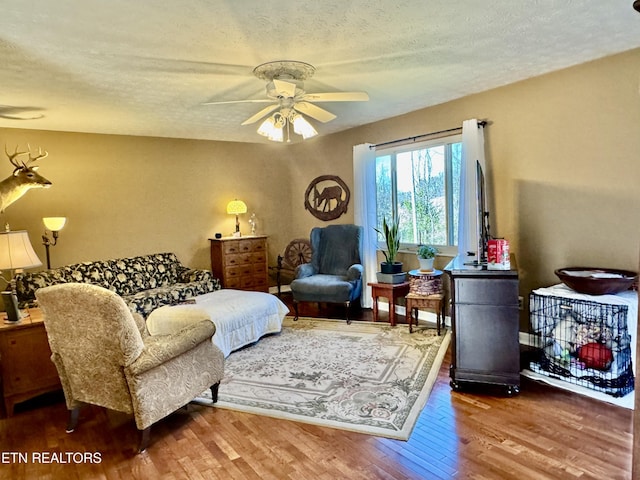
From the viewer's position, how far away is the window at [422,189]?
4.62 metres

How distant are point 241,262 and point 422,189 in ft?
9.29

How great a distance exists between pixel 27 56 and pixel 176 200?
10.8 ft

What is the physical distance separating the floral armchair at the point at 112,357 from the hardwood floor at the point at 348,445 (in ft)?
0.69

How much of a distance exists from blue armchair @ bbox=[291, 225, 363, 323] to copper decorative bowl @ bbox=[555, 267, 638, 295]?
2244mm

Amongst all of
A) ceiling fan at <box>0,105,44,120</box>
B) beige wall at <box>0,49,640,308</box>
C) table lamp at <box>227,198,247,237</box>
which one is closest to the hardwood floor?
beige wall at <box>0,49,640,308</box>

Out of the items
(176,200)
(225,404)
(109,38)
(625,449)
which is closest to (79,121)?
(176,200)

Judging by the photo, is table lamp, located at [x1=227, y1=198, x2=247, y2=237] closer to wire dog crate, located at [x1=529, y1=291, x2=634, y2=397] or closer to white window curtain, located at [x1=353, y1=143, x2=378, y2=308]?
white window curtain, located at [x1=353, y1=143, x2=378, y2=308]

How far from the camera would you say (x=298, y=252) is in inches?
261

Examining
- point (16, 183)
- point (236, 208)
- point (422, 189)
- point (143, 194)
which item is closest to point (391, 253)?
point (422, 189)

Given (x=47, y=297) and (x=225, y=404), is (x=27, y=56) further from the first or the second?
(x=225, y=404)

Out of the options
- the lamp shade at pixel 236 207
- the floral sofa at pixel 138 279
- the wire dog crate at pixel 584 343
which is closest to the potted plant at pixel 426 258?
the wire dog crate at pixel 584 343

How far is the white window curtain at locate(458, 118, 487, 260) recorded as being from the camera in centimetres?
409

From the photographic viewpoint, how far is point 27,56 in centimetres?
271

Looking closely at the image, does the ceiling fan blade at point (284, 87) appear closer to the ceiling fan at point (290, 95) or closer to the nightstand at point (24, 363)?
the ceiling fan at point (290, 95)
